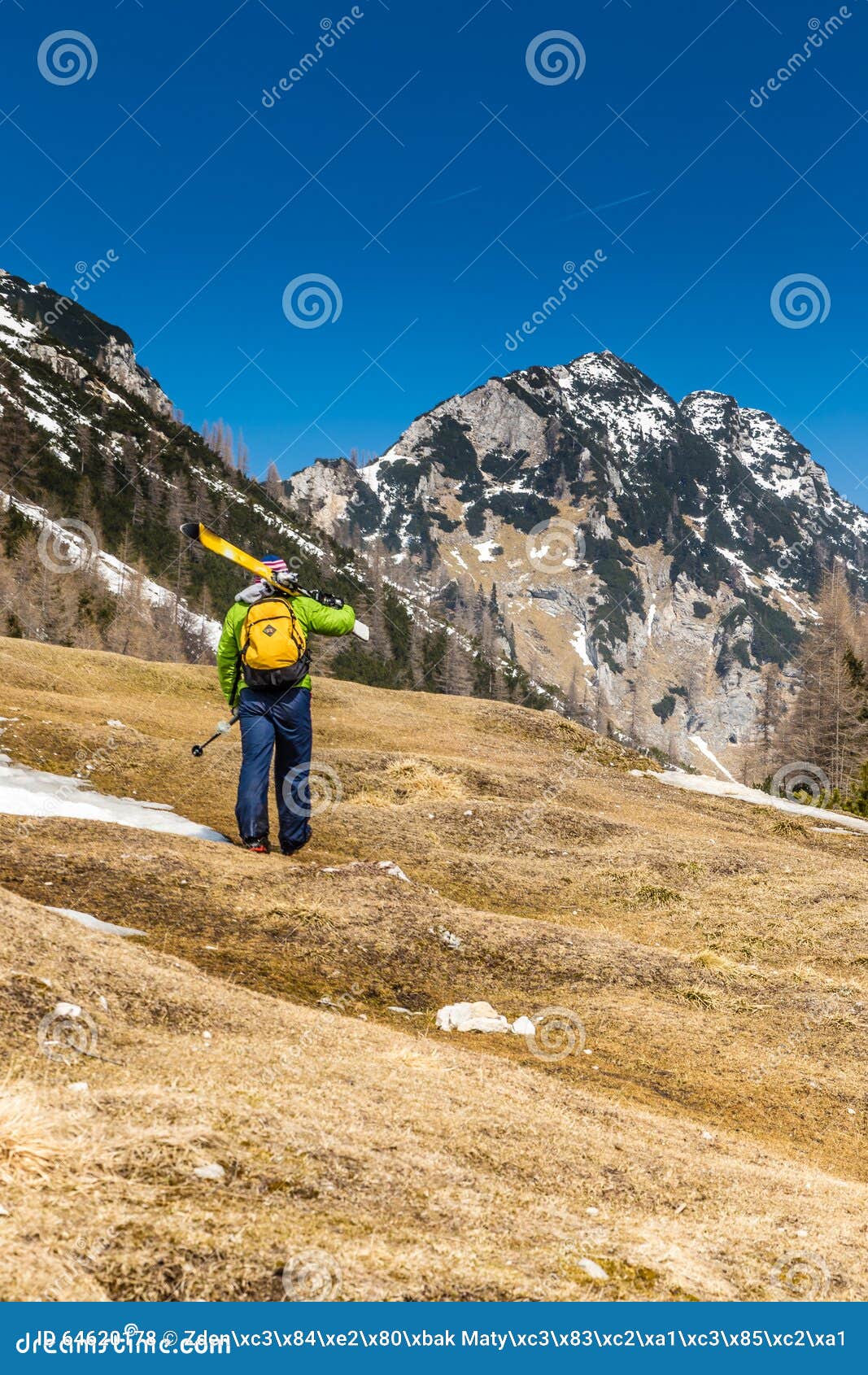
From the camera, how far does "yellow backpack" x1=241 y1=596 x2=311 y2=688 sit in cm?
1230

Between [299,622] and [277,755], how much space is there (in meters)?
1.98

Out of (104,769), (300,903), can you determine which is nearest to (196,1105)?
(300,903)

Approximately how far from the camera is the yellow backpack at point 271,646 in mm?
12297

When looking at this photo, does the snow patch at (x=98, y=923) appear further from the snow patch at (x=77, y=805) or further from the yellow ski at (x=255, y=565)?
the yellow ski at (x=255, y=565)

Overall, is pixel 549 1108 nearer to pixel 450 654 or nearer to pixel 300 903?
pixel 300 903

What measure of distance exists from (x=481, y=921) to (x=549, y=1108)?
5098mm

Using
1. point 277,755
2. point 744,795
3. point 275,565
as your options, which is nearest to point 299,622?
point 275,565

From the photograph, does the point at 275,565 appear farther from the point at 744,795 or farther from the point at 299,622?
the point at 744,795

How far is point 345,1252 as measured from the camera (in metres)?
3.58

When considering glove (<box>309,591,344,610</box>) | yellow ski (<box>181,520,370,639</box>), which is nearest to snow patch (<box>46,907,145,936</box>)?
yellow ski (<box>181,520,370,639</box>)

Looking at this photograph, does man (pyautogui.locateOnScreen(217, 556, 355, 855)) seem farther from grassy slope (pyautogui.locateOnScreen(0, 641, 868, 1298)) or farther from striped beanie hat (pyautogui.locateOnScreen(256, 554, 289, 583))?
grassy slope (pyautogui.locateOnScreen(0, 641, 868, 1298))

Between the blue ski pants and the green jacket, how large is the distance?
0.34m

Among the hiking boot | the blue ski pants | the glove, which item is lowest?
the hiking boot

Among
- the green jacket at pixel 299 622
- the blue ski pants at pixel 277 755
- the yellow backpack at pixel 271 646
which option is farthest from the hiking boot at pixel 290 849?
the yellow backpack at pixel 271 646
